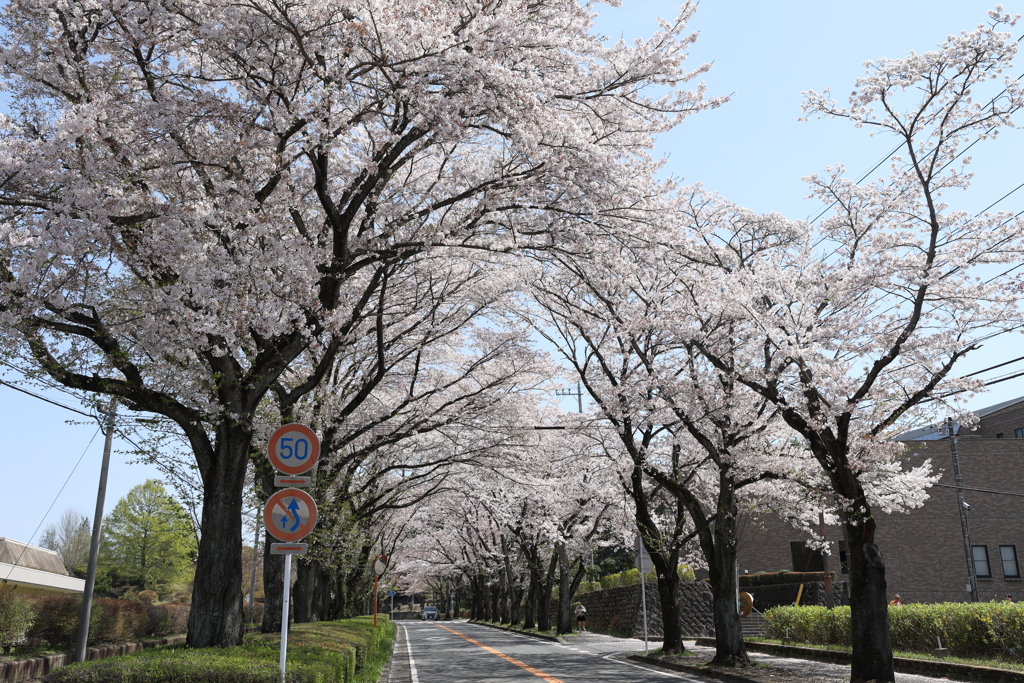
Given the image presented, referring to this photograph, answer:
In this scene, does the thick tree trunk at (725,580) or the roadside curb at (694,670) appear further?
the thick tree trunk at (725,580)

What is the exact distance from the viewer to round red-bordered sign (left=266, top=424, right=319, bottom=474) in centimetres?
781

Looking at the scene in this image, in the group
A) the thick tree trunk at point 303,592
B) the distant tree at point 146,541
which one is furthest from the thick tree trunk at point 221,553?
the distant tree at point 146,541

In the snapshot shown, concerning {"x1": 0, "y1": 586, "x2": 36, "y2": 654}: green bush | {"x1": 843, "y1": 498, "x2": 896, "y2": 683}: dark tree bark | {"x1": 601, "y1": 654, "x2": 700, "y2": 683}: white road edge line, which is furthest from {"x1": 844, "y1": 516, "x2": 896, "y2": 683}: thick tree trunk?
{"x1": 0, "y1": 586, "x2": 36, "y2": 654}: green bush

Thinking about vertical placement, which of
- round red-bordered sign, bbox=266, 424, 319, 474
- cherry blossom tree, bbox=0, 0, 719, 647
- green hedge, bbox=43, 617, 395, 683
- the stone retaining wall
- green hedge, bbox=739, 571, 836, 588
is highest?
cherry blossom tree, bbox=0, 0, 719, 647

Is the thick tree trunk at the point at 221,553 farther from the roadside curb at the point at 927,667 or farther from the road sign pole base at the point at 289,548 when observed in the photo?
the roadside curb at the point at 927,667

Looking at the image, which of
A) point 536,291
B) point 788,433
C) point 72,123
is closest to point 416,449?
point 536,291

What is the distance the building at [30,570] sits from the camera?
2463cm

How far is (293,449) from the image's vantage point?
793 centimetres

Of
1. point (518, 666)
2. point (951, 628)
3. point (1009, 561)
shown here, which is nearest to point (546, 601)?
point (518, 666)

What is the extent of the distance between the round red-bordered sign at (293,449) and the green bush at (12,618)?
1384cm

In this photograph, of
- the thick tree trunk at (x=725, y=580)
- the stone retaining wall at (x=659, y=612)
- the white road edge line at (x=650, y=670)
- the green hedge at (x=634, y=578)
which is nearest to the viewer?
the white road edge line at (x=650, y=670)

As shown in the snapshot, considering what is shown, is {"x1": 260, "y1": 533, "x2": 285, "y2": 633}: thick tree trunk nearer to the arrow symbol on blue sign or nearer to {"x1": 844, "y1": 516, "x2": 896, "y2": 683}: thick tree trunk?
the arrow symbol on blue sign

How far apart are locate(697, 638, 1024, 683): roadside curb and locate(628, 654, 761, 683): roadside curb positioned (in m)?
2.44

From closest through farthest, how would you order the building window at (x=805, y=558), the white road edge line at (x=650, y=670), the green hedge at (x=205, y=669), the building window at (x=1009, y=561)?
the green hedge at (x=205, y=669), the white road edge line at (x=650, y=670), the building window at (x=1009, y=561), the building window at (x=805, y=558)
